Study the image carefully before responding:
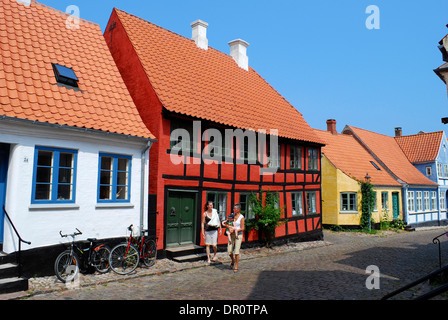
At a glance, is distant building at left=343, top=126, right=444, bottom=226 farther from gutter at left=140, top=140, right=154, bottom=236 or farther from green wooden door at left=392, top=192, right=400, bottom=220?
gutter at left=140, top=140, right=154, bottom=236

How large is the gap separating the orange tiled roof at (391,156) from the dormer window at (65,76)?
22.3 meters

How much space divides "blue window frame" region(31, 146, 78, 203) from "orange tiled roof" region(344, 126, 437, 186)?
22527 millimetres

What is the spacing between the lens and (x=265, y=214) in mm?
13219

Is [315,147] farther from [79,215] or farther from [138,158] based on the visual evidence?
[79,215]

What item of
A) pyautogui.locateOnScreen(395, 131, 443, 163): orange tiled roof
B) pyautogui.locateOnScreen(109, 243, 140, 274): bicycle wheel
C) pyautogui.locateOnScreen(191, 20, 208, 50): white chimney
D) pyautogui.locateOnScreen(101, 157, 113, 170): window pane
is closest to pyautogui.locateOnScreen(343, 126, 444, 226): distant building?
pyautogui.locateOnScreen(395, 131, 443, 163): orange tiled roof

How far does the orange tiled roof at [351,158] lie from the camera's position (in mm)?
21516

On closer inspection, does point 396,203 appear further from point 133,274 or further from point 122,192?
point 133,274

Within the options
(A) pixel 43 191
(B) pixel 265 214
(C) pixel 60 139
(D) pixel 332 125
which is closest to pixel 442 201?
(D) pixel 332 125

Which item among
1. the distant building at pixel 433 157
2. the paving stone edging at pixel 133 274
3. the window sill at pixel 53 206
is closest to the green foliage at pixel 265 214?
the paving stone edging at pixel 133 274

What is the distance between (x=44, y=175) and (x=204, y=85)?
693cm

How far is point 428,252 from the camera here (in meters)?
12.9

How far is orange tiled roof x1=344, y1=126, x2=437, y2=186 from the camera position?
83.4ft

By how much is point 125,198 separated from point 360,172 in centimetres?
1686

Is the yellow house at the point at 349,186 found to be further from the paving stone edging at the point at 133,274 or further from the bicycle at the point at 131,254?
the bicycle at the point at 131,254
